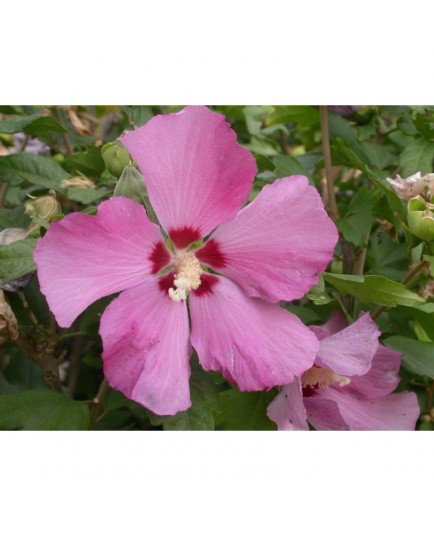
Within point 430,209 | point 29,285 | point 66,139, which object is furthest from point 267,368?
point 66,139

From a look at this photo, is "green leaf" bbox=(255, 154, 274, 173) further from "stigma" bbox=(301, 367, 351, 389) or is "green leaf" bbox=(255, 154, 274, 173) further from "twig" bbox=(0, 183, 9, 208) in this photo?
"twig" bbox=(0, 183, 9, 208)

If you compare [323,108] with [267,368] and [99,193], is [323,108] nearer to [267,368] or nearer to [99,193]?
[99,193]

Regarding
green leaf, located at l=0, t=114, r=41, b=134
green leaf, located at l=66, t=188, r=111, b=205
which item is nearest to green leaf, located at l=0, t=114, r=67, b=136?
green leaf, located at l=0, t=114, r=41, b=134

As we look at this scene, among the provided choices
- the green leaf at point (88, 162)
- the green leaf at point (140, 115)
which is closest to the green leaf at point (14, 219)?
the green leaf at point (88, 162)

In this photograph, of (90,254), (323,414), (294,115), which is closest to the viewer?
(90,254)

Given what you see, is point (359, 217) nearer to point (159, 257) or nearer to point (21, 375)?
point (159, 257)

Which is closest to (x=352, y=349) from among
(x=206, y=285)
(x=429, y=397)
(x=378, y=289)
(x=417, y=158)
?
(x=378, y=289)

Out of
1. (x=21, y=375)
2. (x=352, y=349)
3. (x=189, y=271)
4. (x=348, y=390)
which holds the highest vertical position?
(x=189, y=271)
